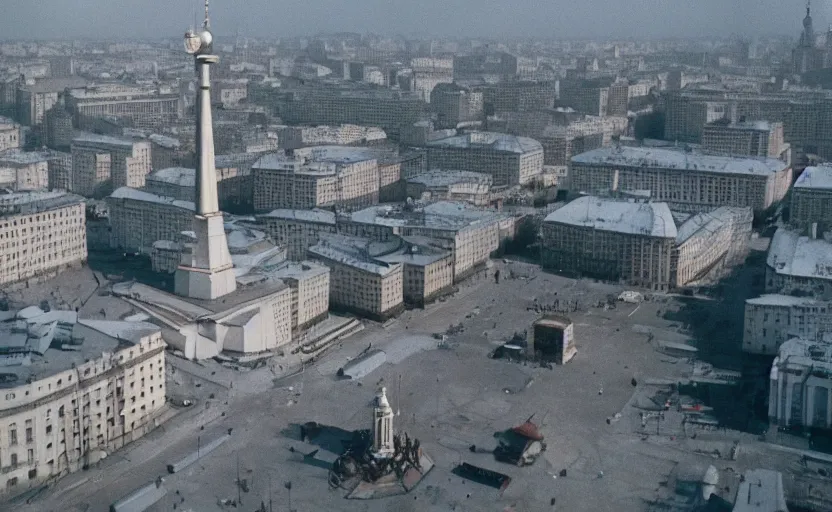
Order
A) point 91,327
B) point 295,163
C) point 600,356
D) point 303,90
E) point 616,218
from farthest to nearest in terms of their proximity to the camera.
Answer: point 303,90, point 295,163, point 616,218, point 600,356, point 91,327

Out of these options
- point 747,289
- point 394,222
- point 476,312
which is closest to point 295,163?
point 394,222

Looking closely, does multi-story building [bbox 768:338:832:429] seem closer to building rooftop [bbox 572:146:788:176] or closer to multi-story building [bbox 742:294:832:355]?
multi-story building [bbox 742:294:832:355]

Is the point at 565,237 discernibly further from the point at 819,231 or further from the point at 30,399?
the point at 30,399

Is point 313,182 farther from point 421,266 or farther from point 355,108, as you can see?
point 355,108

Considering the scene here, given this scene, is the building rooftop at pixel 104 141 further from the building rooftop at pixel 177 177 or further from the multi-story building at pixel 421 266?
the multi-story building at pixel 421 266

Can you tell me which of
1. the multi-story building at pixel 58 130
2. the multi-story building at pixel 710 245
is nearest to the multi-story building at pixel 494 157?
the multi-story building at pixel 710 245

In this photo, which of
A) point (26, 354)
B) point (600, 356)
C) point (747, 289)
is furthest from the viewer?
point (747, 289)
